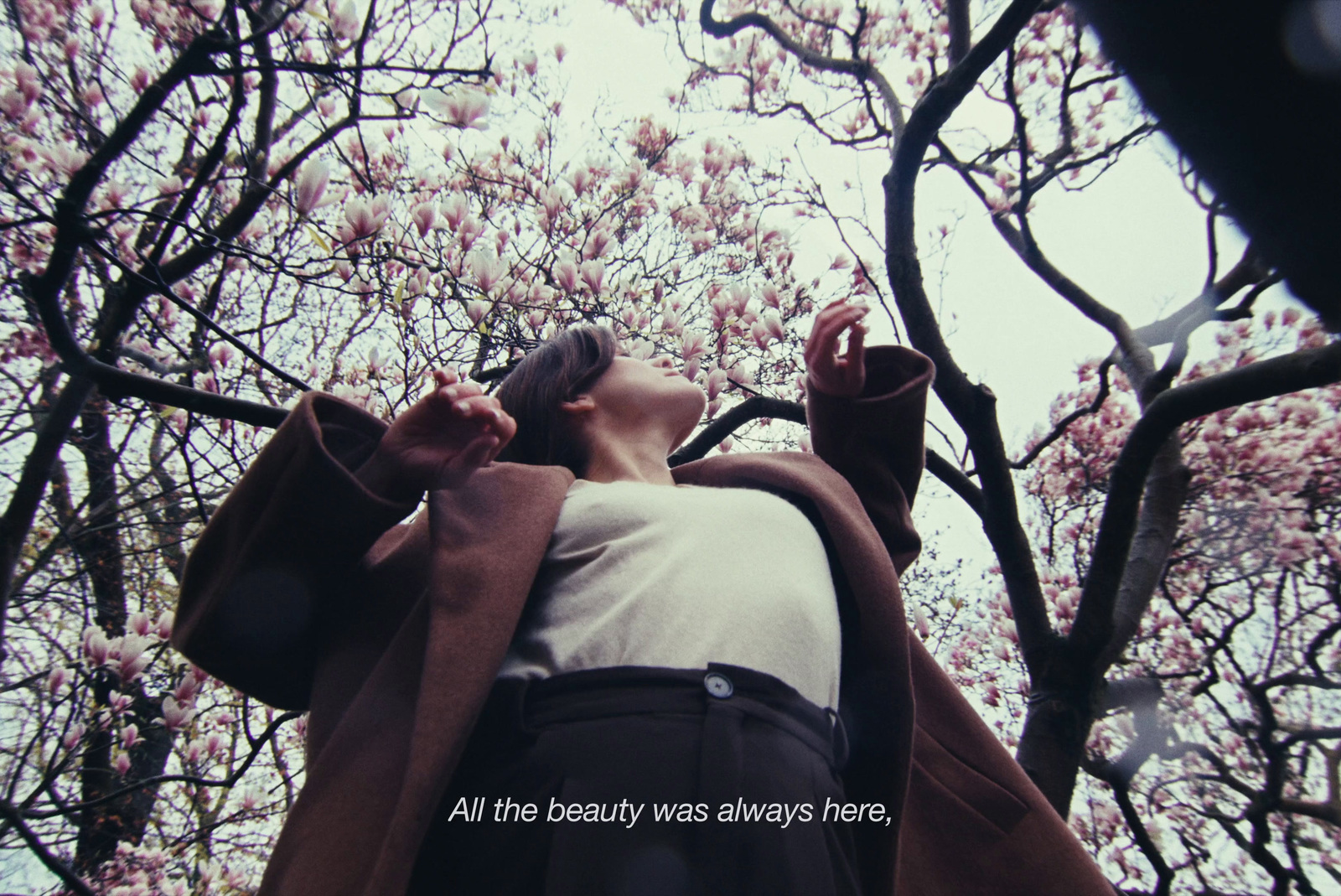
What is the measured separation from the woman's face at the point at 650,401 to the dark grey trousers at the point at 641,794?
85cm

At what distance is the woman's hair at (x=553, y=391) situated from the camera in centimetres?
196

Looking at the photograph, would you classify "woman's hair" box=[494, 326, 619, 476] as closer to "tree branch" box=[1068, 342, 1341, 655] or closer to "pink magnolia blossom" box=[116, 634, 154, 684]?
"tree branch" box=[1068, 342, 1341, 655]

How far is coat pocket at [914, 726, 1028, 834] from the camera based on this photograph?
1464 mm

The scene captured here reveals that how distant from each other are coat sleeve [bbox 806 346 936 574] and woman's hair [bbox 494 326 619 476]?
0.56 m

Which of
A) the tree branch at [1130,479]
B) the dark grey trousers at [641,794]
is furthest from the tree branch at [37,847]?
the tree branch at [1130,479]

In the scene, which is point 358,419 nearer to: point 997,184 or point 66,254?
point 66,254

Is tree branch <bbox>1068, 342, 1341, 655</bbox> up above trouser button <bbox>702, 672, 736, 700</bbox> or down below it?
above

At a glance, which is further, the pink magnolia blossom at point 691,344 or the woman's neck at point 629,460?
the pink magnolia blossom at point 691,344

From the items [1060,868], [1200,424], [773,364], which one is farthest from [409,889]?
[1200,424]

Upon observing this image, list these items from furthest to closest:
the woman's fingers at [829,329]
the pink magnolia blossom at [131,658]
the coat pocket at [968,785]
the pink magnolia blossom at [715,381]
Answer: the pink magnolia blossom at [715,381], the pink magnolia blossom at [131,658], the woman's fingers at [829,329], the coat pocket at [968,785]

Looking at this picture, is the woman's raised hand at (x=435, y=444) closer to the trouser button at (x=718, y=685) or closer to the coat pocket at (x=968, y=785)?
the trouser button at (x=718, y=685)

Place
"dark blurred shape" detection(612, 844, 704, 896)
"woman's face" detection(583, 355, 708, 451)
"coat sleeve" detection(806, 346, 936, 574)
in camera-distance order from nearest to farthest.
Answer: "dark blurred shape" detection(612, 844, 704, 896)
"coat sleeve" detection(806, 346, 936, 574)
"woman's face" detection(583, 355, 708, 451)

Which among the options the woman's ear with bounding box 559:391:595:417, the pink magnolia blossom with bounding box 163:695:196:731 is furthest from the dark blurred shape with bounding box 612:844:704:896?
the pink magnolia blossom with bounding box 163:695:196:731

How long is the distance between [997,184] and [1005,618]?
327cm
